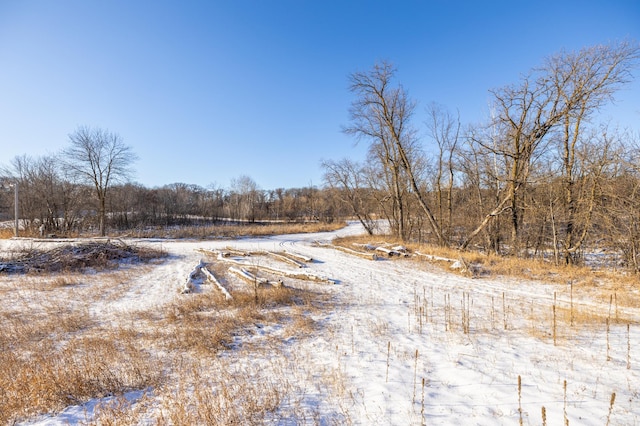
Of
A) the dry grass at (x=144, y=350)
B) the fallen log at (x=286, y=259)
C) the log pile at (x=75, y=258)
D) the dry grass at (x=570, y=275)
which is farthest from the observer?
the fallen log at (x=286, y=259)

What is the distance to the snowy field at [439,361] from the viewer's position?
322 centimetres

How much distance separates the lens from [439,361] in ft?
15.0

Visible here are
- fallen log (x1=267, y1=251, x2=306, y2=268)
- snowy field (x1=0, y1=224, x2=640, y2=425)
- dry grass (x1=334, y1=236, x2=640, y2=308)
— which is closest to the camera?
snowy field (x1=0, y1=224, x2=640, y2=425)

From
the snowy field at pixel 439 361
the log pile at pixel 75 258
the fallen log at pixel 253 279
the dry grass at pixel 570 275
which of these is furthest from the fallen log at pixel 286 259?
the log pile at pixel 75 258

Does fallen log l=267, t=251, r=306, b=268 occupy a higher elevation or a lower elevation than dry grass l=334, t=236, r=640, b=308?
lower

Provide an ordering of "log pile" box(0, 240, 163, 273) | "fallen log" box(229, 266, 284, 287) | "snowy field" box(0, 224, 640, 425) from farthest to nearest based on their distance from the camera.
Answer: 1. "log pile" box(0, 240, 163, 273)
2. "fallen log" box(229, 266, 284, 287)
3. "snowy field" box(0, 224, 640, 425)

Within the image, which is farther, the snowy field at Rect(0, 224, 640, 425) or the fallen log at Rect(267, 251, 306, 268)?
the fallen log at Rect(267, 251, 306, 268)

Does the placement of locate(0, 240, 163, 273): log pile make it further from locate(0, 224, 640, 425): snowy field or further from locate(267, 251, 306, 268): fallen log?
locate(267, 251, 306, 268): fallen log

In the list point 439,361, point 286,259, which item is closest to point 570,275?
point 439,361

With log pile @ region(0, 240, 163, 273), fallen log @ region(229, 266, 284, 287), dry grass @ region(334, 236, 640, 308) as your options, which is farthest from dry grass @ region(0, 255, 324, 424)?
dry grass @ region(334, 236, 640, 308)

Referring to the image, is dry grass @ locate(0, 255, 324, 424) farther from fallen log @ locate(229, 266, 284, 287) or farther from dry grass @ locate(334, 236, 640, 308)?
dry grass @ locate(334, 236, 640, 308)

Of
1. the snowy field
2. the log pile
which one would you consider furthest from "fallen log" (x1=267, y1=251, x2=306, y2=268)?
the log pile

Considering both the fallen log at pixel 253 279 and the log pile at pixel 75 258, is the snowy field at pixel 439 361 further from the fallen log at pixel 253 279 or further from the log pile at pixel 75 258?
the log pile at pixel 75 258

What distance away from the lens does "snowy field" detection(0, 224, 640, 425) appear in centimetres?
322
